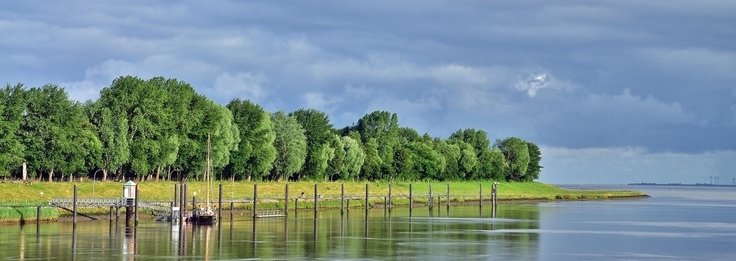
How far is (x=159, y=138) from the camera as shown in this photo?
127688 mm

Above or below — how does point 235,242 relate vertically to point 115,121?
below

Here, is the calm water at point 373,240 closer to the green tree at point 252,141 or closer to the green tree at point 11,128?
the green tree at point 11,128

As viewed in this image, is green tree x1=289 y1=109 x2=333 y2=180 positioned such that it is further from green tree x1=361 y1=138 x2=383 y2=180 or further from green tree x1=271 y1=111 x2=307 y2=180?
green tree x1=361 y1=138 x2=383 y2=180

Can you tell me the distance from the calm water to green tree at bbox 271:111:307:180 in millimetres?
40390

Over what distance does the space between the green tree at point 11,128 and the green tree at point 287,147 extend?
47.5 m

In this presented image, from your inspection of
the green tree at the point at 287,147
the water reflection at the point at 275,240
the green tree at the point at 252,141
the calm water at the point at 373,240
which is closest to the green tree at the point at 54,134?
the calm water at the point at 373,240

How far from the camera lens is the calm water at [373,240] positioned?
6806 centimetres

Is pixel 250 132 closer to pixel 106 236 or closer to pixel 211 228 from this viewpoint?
pixel 211 228

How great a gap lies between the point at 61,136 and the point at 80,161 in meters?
3.80

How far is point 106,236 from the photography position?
7825 centimetres

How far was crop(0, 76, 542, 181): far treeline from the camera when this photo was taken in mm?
113688


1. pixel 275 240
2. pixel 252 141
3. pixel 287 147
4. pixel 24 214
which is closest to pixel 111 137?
pixel 252 141

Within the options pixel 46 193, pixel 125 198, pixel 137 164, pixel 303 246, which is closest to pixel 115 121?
pixel 137 164

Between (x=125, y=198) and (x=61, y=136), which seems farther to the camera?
(x=61, y=136)
